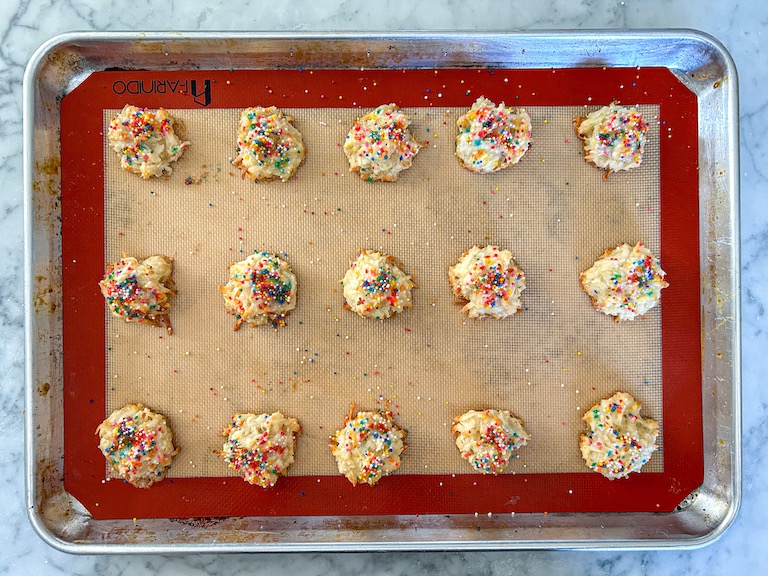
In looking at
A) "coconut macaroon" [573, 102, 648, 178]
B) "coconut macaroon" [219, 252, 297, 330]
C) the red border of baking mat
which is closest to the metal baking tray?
the red border of baking mat

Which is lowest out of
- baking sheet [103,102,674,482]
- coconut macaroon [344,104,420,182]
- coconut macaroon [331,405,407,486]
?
coconut macaroon [331,405,407,486]

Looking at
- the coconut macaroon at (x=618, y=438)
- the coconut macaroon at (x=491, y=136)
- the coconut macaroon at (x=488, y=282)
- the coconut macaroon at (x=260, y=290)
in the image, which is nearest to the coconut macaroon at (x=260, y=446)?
the coconut macaroon at (x=260, y=290)

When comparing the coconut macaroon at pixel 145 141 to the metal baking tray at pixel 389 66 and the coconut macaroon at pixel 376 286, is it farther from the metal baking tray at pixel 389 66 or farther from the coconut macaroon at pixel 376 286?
the coconut macaroon at pixel 376 286

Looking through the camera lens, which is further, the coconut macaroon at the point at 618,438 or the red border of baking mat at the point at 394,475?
the red border of baking mat at the point at 394,475

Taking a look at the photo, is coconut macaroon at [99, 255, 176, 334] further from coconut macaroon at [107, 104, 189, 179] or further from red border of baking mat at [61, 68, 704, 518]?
coconut macaroon at [107, 104, 189, 179]

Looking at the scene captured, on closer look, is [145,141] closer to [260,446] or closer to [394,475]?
[260,446]

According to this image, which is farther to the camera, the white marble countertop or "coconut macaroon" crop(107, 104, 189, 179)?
the white marble countertop

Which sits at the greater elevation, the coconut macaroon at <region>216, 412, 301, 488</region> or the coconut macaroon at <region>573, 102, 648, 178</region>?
the coconut macaroon at <region>573, 102, 648, 178</region>
